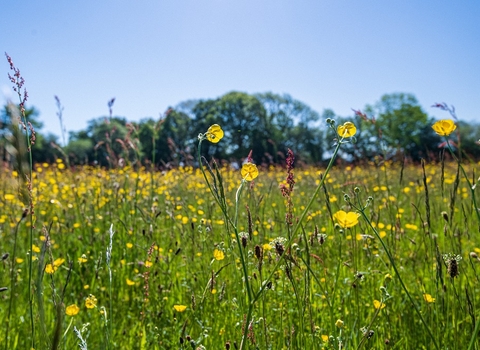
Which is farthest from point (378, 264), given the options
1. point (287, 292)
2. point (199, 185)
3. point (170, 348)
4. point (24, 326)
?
point (199, 185)

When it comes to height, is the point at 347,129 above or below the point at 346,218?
above

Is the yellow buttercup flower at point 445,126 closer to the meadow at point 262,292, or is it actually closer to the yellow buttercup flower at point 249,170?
the meadow at point 262,292

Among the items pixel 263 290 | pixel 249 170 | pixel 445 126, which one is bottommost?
pixel 263 290

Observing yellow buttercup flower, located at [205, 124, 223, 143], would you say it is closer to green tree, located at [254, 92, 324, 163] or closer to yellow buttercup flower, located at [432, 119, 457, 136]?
yellow buttercup flower, located at [432, 119, 457, 136]

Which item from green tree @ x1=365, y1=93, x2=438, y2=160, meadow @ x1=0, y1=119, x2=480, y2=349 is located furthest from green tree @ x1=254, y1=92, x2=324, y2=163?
meadow @ x1=0, y1=119, x2=480, y2=349

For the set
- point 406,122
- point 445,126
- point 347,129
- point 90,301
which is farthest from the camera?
point 406,122

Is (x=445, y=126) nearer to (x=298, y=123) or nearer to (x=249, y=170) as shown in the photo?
(x=249, y=170)

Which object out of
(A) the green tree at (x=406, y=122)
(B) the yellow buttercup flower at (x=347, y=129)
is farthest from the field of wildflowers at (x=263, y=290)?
(A) the green tree at (x=406, y=122)

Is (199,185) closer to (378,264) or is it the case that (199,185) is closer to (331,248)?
(331,248)

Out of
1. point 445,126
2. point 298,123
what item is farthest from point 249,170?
point 298,123

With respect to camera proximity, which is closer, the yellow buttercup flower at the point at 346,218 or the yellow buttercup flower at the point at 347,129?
the yellow buttercup flower at the point at 347,129

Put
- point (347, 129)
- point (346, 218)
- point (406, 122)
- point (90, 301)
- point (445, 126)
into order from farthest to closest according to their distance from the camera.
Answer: point (406, 122), point (90, 301), point (445, 126), point (346, 218), point (347, 129)

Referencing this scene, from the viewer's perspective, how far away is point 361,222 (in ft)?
6.88

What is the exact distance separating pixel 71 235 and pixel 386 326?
7.64ft
